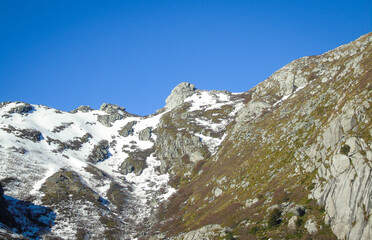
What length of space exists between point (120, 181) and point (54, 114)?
301ft

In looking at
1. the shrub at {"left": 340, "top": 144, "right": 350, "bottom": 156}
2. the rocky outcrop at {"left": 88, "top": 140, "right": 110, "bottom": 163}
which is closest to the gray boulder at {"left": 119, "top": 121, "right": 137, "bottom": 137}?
the rocky outcrop at {"left": 88, "top": 140, "right": 110, "bottom": 163}

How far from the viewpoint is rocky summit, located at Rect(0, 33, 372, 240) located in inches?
1677

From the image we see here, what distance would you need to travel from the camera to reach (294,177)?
54.3 m

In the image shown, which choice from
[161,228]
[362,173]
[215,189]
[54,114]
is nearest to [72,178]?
[161,228]

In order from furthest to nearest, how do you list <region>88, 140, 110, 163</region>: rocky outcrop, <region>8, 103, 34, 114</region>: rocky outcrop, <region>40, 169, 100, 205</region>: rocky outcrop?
<region>8, 103, 34, 114</region>: rocky outcrop → <region>88, 140, 110, 163</region>: rocky outcrop → <region>40, 169, 100, 205</region>: rocky outcrop

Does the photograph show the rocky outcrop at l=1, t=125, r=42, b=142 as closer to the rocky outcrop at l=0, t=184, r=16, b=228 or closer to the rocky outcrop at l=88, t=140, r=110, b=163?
the rocky outcrop at l=88, t=140, r=110, b=163

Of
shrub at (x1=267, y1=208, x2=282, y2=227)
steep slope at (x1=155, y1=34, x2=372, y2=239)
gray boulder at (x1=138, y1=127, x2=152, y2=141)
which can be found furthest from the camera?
gray boulder at (x1=138, y1=127, x2=152, y2=141)

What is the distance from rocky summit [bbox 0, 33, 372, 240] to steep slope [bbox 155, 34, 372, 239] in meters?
0.26

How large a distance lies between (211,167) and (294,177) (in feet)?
163

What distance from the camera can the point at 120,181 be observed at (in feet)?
413

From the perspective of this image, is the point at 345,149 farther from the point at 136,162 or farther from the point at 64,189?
the point at 136,162

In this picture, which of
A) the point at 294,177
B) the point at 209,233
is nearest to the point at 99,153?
the point at 209,233

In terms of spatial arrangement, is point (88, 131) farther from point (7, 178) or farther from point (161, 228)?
point (161, 228)

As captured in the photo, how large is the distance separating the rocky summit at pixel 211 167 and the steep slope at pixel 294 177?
0.84 ft
